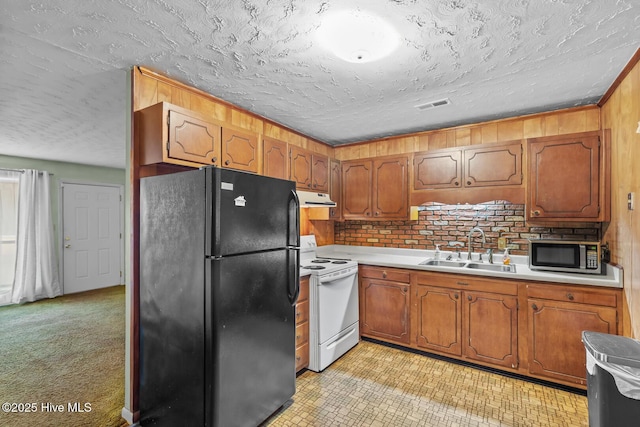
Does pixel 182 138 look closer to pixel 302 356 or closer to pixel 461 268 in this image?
pixel 302 356

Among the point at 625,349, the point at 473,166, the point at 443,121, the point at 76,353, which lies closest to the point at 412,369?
the point at 625,349

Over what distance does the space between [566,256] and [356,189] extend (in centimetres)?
216

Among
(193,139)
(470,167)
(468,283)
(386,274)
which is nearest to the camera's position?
(193,139)

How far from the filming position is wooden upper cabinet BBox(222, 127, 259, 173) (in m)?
2.50

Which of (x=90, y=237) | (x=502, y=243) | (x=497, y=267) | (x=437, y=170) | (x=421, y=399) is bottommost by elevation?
(x=421, y=399)

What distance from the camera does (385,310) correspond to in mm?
3293

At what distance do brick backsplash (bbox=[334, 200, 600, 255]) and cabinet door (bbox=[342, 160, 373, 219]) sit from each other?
0.37m

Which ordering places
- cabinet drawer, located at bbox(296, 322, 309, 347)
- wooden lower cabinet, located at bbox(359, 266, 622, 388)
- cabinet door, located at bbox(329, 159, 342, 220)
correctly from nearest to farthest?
wooden lower cabinet, located at bbox(359, 266, 622, 388)
cabinet drawer, located at bbox(296, 322, 309, 347)
cabinet door, located at bbox(329, 159, 342, 220)

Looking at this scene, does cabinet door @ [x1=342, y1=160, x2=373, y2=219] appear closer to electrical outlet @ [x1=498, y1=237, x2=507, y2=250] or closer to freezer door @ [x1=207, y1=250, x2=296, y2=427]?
electrical outlet @ [x1=498, y1=237, x2=507, y2=250]

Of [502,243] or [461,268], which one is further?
[502,243]

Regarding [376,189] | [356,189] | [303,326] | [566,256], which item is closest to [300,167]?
[356,189]

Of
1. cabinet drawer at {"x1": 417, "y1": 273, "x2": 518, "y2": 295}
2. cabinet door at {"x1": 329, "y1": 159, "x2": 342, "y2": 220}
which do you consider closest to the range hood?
cabinet door at {"x1": 329, "y1": 159, "x2": 342, "y2": 220}

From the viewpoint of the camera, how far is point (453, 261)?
336 centimetres

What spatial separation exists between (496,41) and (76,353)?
4510 mm
